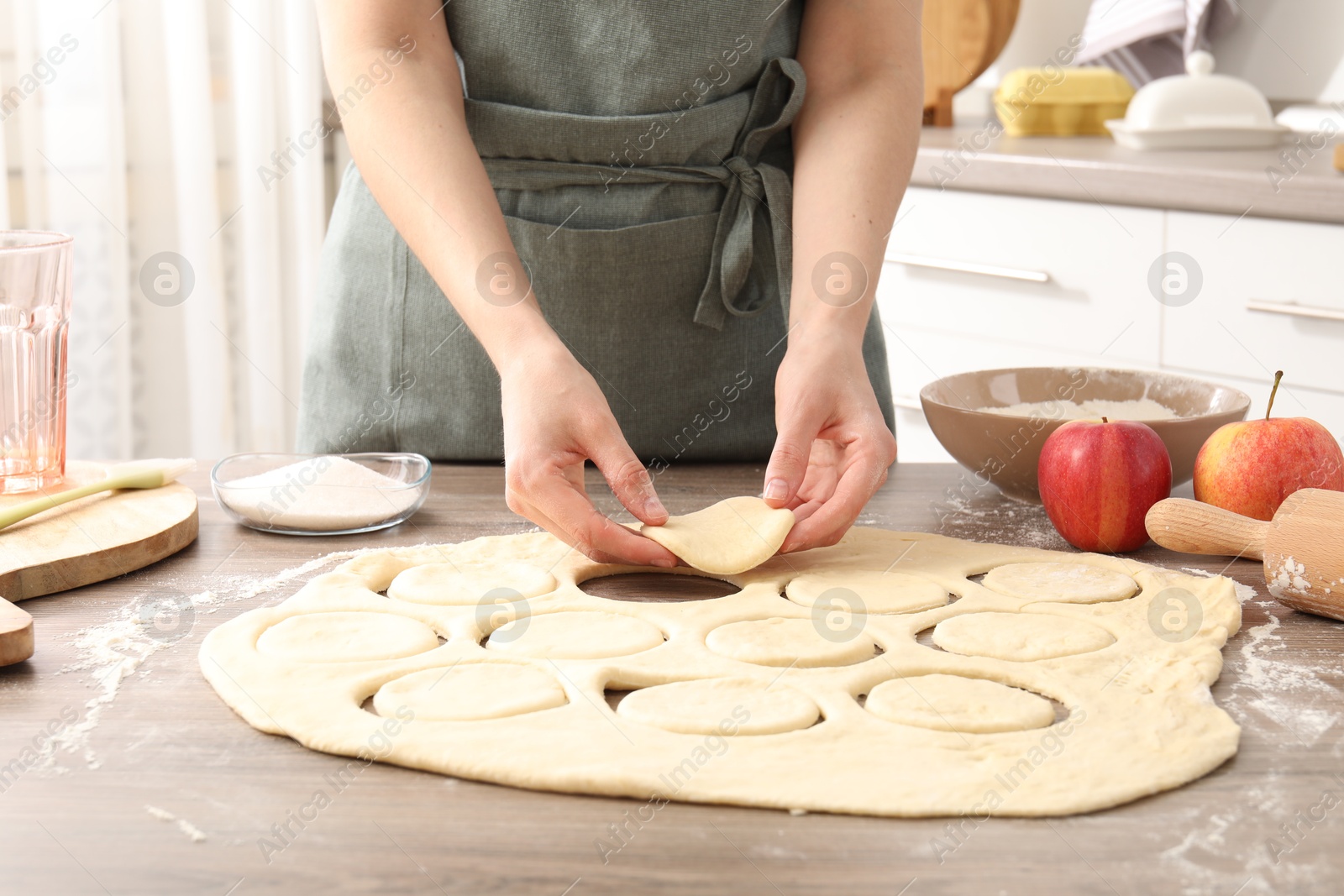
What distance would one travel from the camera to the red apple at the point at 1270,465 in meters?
1.06

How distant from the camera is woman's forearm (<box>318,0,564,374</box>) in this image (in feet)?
3.59

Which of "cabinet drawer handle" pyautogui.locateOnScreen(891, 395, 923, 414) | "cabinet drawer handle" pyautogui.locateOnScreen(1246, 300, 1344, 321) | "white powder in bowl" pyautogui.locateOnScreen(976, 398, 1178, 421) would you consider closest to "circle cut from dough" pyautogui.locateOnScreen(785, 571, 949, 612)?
"white powder in bowl" pyautogui.locateOnScreen(976, 398, 1178, 421)

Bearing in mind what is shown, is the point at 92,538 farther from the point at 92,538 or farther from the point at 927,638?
the point at 927,638

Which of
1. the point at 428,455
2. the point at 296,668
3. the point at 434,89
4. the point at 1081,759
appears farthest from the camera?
the point at 428,455

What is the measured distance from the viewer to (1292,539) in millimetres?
938

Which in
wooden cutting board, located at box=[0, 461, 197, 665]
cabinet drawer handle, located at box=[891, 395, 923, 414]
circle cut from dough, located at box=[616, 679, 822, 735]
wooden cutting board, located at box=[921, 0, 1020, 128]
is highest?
wooden cutting board, located at box=[921, 0, 1020, 128]

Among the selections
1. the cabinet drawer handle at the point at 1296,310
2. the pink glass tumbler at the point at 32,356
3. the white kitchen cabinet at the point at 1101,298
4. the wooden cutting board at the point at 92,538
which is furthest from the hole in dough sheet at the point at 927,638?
the cabinet drawer handle at the point at 1296,310

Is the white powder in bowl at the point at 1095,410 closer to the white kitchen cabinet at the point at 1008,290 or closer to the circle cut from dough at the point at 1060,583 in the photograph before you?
the circle cut from dough at the point at 1060,583

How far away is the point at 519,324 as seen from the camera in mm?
1069

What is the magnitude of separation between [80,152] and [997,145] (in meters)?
1.84

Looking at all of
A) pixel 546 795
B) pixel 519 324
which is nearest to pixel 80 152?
pixel 519 324

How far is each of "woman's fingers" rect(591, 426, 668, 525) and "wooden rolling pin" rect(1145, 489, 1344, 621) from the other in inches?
16.9

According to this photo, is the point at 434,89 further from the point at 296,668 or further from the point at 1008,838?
the point at 1008,838

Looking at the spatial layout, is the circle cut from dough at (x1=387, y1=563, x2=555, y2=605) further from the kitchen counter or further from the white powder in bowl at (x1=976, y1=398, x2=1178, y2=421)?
the kitchen counter
